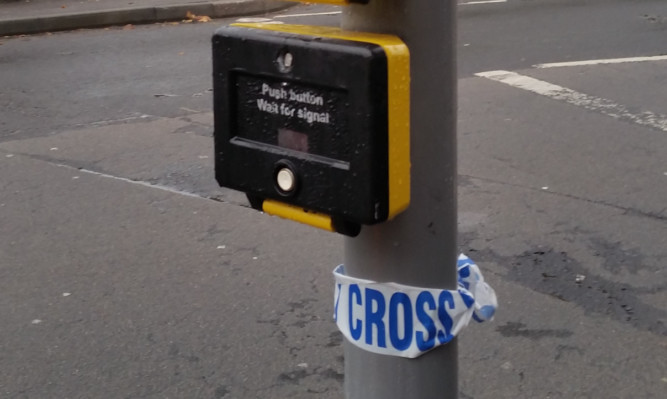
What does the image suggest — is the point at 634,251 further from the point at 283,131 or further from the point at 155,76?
the point at 155,76

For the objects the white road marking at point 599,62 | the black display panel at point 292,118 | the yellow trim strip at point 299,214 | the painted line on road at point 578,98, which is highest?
the black display panel at point 292,118

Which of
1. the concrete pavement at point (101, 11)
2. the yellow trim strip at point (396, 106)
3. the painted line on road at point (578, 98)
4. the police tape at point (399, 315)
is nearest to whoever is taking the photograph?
the yellow trim strip at point (396, 106)

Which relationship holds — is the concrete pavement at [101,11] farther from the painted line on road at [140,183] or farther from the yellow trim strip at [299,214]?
the yellow trim strip at [299,214]

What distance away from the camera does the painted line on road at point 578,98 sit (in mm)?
8148

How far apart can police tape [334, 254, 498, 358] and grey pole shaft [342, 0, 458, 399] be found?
21 mm

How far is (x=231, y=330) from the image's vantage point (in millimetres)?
4703

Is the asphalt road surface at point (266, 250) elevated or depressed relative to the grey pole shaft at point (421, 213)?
depressed

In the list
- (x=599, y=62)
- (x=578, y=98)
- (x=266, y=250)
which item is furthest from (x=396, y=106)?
(x=599, y=62)

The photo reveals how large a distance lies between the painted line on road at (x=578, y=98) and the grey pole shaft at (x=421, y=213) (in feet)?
19.9

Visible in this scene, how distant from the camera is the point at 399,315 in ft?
7.51

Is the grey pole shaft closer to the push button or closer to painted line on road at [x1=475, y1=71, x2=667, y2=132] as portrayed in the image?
the push button

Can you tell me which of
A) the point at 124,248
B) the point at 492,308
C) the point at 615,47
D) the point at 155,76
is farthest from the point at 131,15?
the point at 492,308

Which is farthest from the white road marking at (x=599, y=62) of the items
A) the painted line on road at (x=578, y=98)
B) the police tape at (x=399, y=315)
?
the police tape at (x=399, y=315)

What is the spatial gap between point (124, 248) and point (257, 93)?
3699mm
